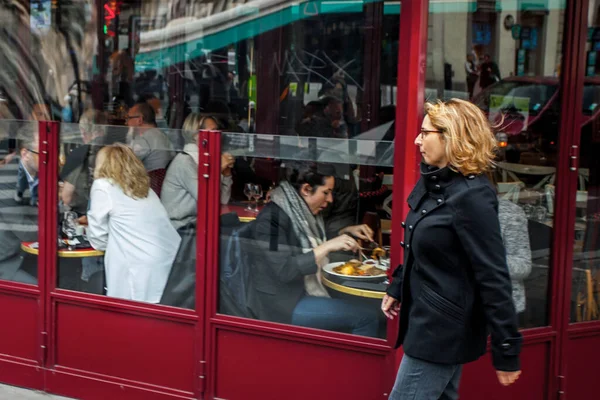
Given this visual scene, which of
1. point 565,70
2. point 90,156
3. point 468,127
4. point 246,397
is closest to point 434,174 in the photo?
point 468,127

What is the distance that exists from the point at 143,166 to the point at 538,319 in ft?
7.72

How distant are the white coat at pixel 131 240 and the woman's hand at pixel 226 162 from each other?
48 centimetres

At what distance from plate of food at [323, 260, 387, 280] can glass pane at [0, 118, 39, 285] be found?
196cm

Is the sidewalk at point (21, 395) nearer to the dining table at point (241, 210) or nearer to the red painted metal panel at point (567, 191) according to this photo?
the dining table at point (241, 210)

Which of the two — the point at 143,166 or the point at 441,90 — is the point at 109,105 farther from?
the point at 441,90

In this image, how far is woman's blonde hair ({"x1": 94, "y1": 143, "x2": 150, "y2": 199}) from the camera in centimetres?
475

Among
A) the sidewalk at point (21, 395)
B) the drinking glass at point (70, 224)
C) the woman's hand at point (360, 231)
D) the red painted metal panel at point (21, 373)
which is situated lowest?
the sidewalk at point (21, 395)

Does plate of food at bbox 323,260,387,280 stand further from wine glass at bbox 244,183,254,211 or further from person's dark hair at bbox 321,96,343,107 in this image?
person's dark hair at bbox 321,96,343,107

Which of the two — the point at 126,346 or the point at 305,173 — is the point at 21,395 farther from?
the point at 305,173

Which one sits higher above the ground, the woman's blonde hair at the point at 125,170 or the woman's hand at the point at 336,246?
the woman's blonde hair at the point at 125,170

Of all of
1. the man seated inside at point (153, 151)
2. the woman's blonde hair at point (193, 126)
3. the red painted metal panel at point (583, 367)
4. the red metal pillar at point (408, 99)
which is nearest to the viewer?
the red metal pillar at point (408, 99)

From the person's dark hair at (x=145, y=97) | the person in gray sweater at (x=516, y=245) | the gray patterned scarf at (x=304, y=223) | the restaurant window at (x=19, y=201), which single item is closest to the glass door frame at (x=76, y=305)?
the restaurant window at (x=19, y=201)

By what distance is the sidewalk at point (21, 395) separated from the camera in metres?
4.87

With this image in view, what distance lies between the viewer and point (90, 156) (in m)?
4.89
